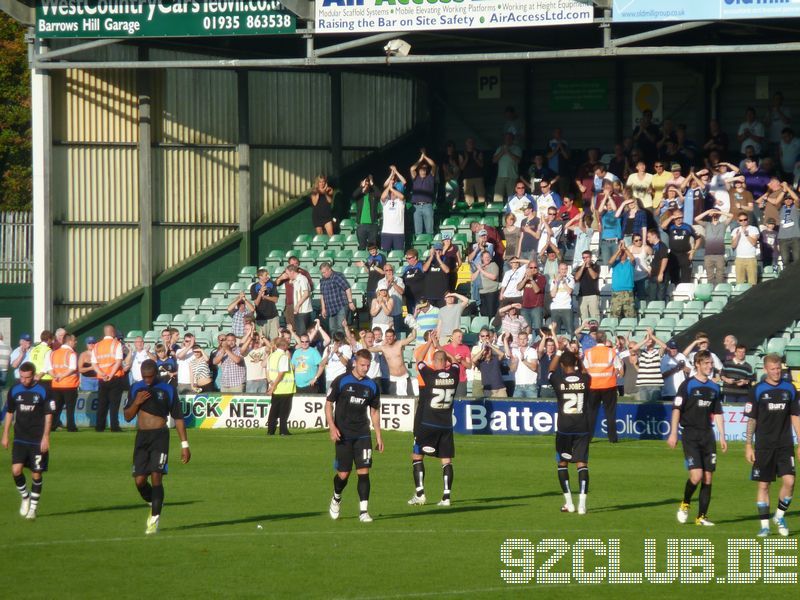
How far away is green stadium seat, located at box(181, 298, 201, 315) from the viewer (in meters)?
33.0

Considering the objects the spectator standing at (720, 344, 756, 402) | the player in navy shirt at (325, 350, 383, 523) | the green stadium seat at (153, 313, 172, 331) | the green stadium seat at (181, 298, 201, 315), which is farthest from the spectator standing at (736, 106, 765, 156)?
the player in navy shirt at (325, 350, 383, 523)

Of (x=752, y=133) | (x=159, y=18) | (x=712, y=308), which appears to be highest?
(x=159, y=18)

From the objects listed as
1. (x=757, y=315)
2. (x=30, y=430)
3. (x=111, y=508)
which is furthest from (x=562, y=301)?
(x=30, y=430)

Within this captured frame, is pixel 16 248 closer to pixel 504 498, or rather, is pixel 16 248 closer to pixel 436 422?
pixel 504 498

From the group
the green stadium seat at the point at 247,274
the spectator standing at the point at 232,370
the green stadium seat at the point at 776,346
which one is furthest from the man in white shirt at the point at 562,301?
the green stadium seat at the point at 247,274

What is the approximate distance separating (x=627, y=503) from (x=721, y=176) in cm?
1298

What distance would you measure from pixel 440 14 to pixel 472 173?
7195 mm

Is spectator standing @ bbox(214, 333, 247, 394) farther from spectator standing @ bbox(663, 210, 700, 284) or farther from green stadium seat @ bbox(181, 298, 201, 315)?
spectator standing @ bbox(663, 210, 700, 284)

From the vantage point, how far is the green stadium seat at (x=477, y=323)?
93.8ft

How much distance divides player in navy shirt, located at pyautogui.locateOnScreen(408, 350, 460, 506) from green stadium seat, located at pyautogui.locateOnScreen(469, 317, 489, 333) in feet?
36.8

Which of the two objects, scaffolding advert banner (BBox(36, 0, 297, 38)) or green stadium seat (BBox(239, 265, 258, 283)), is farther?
green stadium seat (BBox(239, 265, 258, 283))

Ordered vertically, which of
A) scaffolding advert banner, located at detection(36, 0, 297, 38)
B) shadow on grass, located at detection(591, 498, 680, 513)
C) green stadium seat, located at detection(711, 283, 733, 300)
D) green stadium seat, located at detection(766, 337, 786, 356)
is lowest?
shadow on grass, located at detection(591, 498, 680, 513)

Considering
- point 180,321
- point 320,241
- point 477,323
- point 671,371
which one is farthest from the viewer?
point 320,241

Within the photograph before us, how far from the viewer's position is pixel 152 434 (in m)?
15.3
